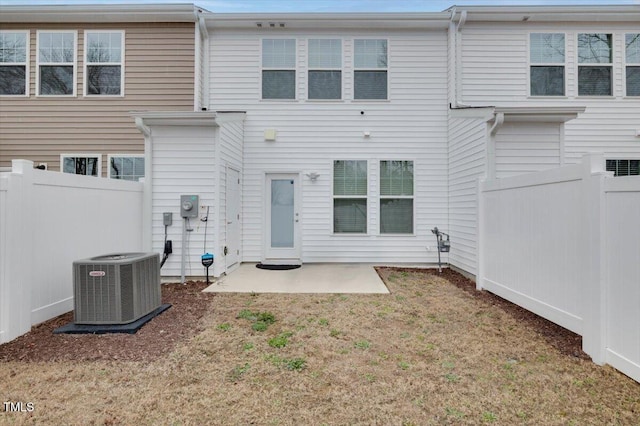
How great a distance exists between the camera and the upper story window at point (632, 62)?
24.0 ft

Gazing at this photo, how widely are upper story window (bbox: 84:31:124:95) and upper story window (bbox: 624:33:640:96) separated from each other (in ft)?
35.7

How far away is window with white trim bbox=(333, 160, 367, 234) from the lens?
7406 millimetres

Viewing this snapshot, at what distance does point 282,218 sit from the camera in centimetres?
746

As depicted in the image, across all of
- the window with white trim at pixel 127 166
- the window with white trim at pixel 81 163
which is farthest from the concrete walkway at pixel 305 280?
the window with white trim at pixel 81 163

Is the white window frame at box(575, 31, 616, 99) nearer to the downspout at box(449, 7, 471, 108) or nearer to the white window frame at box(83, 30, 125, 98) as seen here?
the downspout at box(449, 7, 471, 108)

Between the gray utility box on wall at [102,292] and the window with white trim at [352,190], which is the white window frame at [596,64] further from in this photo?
the gray utility box on wall at [102,292]

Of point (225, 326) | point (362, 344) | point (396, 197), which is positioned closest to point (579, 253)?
point (362, 344)

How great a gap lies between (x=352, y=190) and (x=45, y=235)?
5266 millimetres

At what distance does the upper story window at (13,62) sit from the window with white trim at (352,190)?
7.00 m

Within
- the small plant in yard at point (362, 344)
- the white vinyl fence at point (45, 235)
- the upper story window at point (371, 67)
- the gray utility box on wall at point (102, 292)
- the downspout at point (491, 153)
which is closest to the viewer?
the small plant in yard at point (362, 344)

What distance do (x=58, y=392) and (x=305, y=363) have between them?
1.78 meters

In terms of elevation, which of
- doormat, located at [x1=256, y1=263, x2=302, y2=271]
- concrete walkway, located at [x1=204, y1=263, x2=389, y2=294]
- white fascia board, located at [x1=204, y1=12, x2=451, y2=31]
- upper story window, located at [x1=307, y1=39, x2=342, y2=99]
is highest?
white fascia board, located at [x1=204, y1=12, x2=451, y2=31]

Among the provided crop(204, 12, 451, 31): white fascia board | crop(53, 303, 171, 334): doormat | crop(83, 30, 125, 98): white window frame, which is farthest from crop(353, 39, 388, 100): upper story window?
crop(53, 303, 171, 334): doormat

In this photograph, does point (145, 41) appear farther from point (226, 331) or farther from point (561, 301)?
point (561, 301)
